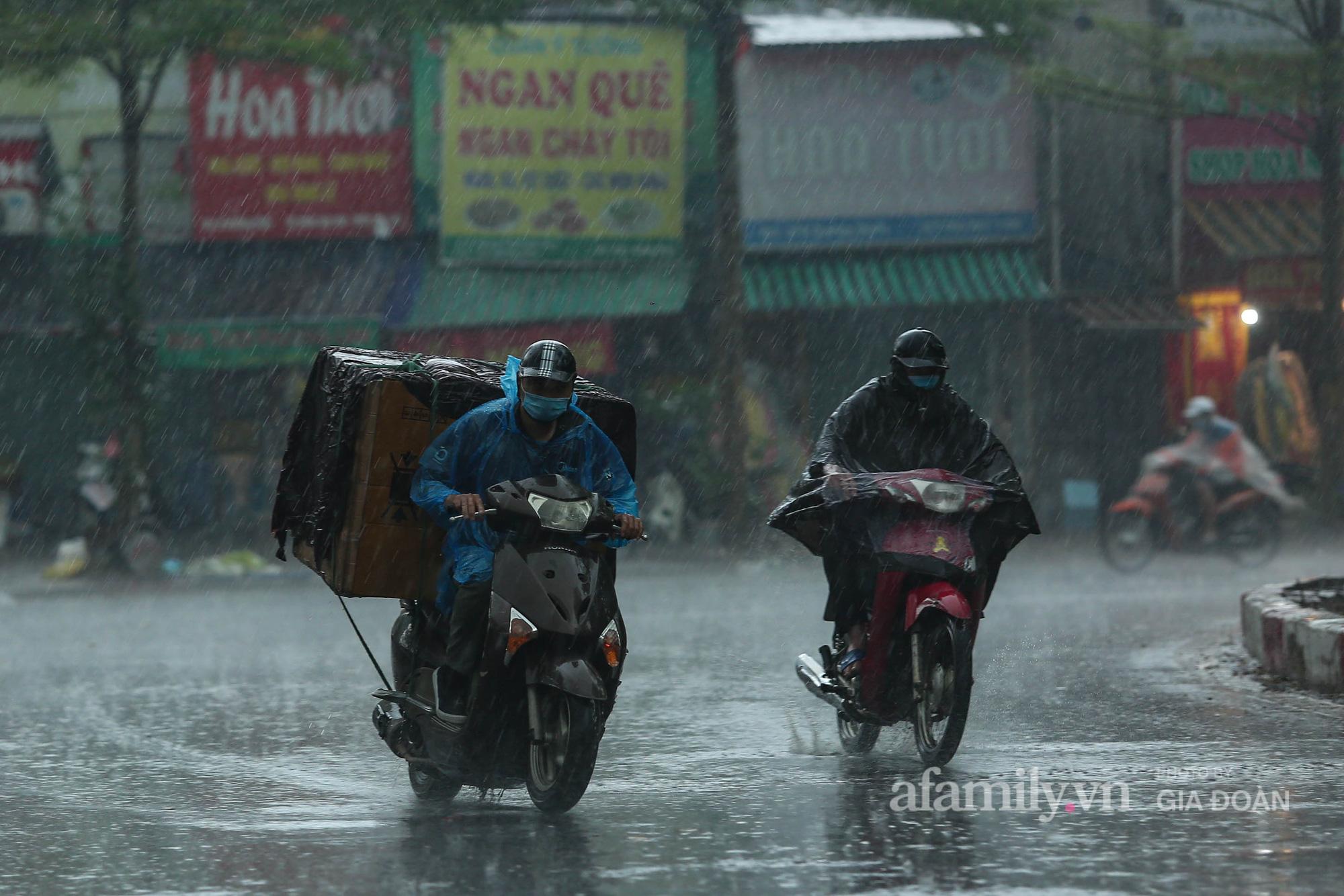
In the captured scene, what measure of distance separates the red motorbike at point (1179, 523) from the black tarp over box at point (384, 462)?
38.4 feet

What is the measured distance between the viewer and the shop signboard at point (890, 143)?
24125mm

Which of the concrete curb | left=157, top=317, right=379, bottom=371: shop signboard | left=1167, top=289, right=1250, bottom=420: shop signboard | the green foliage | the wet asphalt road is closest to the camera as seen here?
the wet asphalt road

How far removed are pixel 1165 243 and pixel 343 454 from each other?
1913cm

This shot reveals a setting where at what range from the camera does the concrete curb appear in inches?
351

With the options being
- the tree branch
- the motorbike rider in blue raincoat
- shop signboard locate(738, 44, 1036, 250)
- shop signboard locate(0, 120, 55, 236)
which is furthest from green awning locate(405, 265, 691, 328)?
the motorbike rider in blue raincoat

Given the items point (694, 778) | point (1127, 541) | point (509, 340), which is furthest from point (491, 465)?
point (509, 340)

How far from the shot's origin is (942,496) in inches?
281

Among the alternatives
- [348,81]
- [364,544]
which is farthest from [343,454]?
[348,81]

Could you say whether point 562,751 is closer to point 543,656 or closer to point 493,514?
point 543,656

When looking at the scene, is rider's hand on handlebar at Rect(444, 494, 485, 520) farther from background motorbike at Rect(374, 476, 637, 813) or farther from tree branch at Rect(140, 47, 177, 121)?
tree branch at Rect(140, 47, 177, 121)

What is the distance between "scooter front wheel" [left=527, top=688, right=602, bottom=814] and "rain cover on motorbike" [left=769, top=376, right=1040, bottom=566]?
1593mm

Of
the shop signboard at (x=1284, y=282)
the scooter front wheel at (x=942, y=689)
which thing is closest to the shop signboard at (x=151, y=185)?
the shop signboard at (x=1284, y=282)

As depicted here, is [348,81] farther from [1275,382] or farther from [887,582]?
[887,582]

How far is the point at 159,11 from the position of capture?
2059cm
